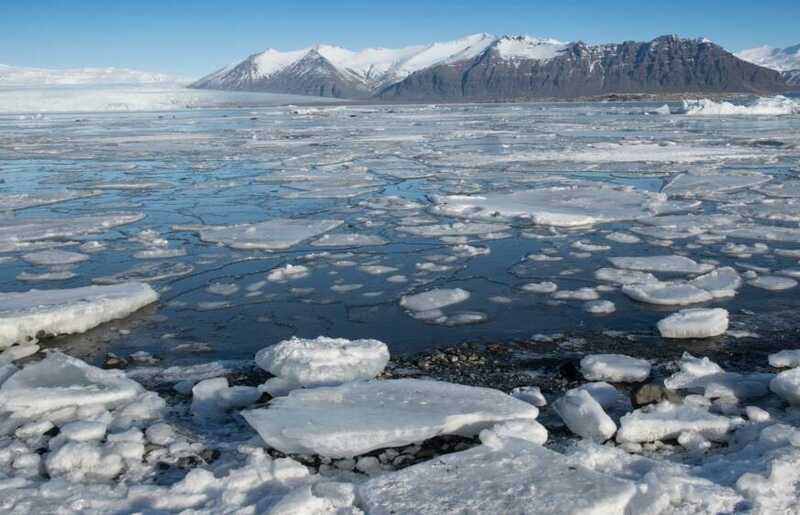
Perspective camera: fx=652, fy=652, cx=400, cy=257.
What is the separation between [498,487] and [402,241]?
5.48 meters

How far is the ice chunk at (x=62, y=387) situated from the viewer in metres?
3.84

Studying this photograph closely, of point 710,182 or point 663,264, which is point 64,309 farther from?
point 710,182

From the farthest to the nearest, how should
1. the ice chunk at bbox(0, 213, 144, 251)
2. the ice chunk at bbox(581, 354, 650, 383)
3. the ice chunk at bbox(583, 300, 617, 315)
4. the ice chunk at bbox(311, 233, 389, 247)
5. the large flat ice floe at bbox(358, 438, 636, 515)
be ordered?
the ice chunk at bbox(0, 213, 144, 251), the ice chunk at bbox(311, 233, 389, 247), the ice chunk at bbox(583, 300, 617, 315), the ice chunk at bbox(581, 354, 650, 383), the large flat ice floe at bbox(358, 438, 636, 515)

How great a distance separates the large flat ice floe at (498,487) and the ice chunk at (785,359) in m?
2.09

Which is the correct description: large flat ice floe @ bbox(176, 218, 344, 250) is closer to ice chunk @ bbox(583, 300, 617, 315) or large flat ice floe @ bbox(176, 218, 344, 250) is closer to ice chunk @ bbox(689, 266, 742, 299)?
ice chunk @ bbox(583, 300, 617, 315)

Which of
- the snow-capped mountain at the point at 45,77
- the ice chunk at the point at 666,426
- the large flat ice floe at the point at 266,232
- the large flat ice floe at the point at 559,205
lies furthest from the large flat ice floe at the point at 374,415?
the snow-capped mountain at the point at 45,77

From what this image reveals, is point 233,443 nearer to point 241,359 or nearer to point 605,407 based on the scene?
point 241,359

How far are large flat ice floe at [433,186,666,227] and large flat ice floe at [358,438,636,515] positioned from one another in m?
6.19

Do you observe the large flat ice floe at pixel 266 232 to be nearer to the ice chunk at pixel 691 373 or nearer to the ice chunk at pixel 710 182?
the ice chunk at pixel 691 373

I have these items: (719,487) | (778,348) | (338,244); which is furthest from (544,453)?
(338,244)

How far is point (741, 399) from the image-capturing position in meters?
3.86

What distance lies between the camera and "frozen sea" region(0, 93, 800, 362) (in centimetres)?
532

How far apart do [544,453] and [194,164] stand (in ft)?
52.2

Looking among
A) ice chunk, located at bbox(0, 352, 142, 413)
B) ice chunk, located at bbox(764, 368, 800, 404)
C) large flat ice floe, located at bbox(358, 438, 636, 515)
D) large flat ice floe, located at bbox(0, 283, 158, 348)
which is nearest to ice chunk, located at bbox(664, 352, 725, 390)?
ice chunk, located at bbox(764, 368, 800, 404)
